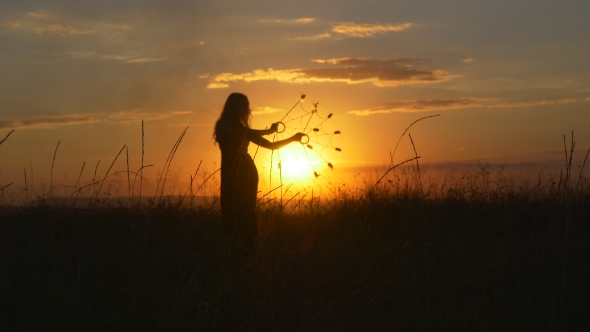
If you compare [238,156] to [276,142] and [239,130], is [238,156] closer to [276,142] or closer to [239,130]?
[239,130]

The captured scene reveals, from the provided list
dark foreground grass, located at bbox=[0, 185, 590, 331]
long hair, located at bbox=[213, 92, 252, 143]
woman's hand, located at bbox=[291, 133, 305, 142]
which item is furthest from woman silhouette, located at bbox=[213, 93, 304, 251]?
dark foreground grass, located at bbox=[0, 185, 590, 331]

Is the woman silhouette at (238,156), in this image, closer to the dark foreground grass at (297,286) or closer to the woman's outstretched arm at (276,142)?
the woman's outstretched arm at (276,142)

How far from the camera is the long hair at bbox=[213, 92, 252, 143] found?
518 centimetres

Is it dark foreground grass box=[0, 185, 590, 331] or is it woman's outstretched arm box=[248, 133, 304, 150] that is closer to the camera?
dark foreground grass box=[0, 185, 590, 331]

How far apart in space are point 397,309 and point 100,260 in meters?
2.57

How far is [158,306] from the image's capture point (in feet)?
10.2

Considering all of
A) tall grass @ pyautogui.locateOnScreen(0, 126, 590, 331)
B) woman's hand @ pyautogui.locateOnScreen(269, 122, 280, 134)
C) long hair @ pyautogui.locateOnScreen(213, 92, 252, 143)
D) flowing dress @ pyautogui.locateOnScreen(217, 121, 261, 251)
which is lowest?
tall grass @ pyautogui.locateOnScreen(0, 126, 590, 331)

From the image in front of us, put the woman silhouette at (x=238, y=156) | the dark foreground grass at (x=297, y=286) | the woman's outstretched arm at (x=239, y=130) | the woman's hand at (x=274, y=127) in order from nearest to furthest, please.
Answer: the dark foreground grass at (x=297, y=286) → the woman's hand at (x=274, y=127) → the woman's outstretched arm at (x=239, y=130) → the woman silhouette at (x=238, y=156)

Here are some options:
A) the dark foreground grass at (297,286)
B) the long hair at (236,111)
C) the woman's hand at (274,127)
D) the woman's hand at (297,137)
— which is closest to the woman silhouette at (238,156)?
the long hair at (236,111)

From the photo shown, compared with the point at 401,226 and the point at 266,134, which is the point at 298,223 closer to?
the point at 401,226

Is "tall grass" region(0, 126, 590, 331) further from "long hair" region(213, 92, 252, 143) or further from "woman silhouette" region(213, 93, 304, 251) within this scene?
"long hair" region(213, 92, 252, 143)

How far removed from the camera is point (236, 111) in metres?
5.17

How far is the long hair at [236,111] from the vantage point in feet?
17.0

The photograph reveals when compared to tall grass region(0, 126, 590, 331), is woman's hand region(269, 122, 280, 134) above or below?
above
